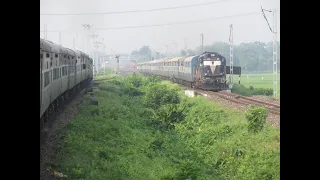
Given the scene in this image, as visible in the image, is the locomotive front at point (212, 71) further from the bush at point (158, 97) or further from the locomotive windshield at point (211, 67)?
the bush at point (158, 97)

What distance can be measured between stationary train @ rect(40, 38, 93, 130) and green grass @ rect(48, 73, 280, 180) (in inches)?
33.3

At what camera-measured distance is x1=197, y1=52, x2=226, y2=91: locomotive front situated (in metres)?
8.76

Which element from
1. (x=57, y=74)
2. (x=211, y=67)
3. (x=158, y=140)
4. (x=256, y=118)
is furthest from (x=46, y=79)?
(x=256, y=118)

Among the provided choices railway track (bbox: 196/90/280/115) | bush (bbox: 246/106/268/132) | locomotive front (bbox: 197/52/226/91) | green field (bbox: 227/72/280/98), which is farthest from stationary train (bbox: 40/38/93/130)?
bush (bbox: 246/106/268/132)

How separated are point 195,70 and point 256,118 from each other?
3.08 m

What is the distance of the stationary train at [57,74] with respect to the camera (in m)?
7.54

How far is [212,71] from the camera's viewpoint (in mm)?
9797

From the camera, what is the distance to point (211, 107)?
905 cm

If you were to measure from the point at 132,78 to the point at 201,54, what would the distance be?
1585 mm

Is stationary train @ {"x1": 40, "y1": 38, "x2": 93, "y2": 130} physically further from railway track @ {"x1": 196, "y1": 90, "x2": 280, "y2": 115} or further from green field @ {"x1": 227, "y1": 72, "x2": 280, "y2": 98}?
green field @ {"x1": 227, "y1": 72, "x2": 280, "y2": 98}

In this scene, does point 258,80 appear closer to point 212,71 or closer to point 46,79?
point 212,71

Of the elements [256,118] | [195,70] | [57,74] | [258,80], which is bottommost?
[256,118]

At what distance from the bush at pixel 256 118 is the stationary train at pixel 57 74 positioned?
12.7 ft

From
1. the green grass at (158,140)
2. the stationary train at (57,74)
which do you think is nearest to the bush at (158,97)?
the green grass at (158,140)
